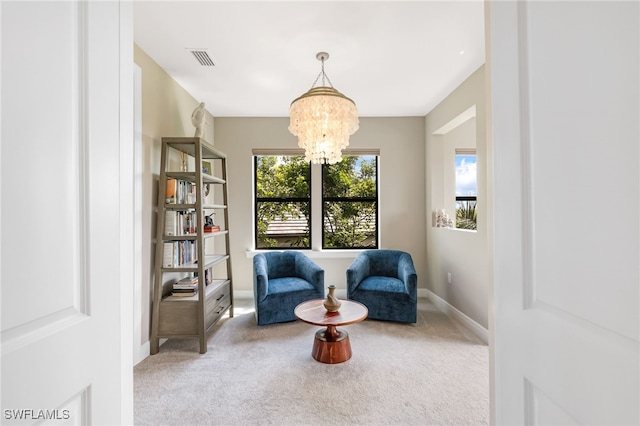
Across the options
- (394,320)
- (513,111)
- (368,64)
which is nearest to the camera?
(513,111)

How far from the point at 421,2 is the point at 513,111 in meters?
1.73

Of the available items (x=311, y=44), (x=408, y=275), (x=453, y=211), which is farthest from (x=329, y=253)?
(x=311, y=44)

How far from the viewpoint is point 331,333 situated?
2.55 meters

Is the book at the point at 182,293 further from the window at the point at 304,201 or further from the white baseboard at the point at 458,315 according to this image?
the white baseboard at the point at 458,315

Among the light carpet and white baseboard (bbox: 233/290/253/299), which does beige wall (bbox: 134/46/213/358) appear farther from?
white baseboard (bbox: 233/290/253/299)

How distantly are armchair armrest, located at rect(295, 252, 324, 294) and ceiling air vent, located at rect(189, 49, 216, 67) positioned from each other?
238 centimetres

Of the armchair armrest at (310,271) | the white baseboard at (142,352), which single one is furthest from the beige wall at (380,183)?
the white baseboard at (142,352)

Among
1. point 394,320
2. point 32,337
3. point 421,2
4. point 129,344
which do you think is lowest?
point 394,320

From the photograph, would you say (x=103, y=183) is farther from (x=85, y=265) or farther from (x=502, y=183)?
(x=502, y=183)

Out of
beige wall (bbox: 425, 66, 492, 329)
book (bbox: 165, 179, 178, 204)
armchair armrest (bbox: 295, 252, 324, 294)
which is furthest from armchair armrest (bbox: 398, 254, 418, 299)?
book (bbox: 165, 179, 178, 204)

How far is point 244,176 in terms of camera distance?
4258 mm

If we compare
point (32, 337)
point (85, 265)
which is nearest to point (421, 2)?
point (85, 265)

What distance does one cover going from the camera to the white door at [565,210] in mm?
468

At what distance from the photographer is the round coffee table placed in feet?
7.94
